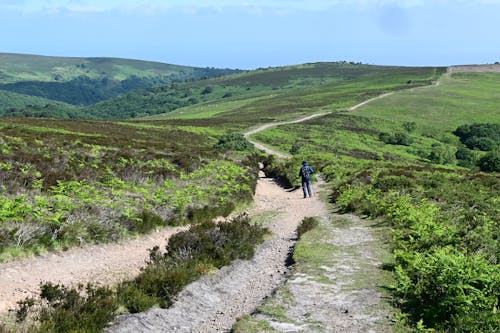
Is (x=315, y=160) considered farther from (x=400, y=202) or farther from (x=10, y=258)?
(x=10, y=258)

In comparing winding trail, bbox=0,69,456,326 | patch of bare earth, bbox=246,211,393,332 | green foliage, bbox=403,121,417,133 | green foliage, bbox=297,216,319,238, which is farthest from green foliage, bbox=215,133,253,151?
patch of bare earth, bbox=246,211,393,332

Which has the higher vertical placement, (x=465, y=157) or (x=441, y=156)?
(x=441, y=156)

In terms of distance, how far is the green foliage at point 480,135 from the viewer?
79.1m

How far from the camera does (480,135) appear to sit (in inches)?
3273

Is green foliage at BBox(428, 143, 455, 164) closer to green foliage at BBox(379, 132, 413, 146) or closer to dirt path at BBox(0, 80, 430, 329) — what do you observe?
green foliage at BBox(379, 132, 413, 146)

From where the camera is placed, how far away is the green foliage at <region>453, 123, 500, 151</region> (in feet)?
259

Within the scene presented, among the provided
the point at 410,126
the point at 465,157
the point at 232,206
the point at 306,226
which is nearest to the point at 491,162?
the point at 465,157

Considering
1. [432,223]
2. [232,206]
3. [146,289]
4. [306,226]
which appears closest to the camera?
[146,289]

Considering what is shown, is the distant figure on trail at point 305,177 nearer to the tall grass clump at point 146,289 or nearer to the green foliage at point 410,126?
the tall grass clump at point 146,289

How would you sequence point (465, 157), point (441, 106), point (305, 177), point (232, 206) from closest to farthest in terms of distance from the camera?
point (232, 206) → point (305, 177) → point (465, 157) → point (441, 106)

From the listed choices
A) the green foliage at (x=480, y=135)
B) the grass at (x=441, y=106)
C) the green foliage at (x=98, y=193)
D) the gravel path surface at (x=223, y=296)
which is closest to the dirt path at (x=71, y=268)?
the green foliage at (x=98, y=193)

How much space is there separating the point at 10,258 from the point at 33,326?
405cm

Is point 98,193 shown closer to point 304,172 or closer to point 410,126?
point 304,172

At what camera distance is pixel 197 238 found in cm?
1309
